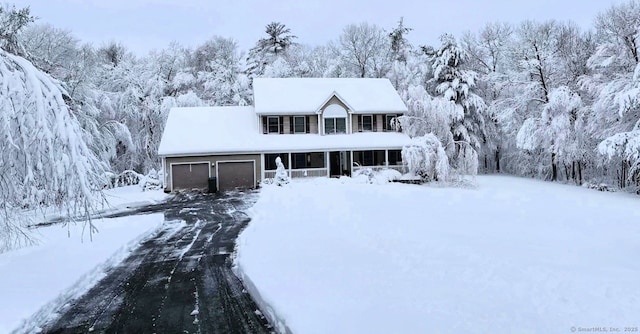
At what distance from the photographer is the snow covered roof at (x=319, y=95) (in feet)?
87.5

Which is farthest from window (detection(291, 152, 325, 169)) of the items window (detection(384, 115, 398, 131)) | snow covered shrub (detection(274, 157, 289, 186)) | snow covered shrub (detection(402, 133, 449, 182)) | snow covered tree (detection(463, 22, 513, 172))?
snow covered tree (detection(463, 22, 513, 172))

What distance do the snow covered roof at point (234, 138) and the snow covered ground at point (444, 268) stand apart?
11298mm

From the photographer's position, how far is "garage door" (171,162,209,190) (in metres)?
23.3

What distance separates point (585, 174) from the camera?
27.0 metres

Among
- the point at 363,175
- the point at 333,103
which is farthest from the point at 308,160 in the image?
the point at 363,175

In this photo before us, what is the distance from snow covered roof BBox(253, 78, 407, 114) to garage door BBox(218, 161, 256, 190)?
3793mm

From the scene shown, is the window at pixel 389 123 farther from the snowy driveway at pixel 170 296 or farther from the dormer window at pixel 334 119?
the snowy driveway at pixel 170 296

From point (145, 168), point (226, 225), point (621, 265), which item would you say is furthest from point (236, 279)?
point (145, 168)

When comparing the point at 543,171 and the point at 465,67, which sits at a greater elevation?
the point at 465,67

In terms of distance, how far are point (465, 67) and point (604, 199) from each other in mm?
17039

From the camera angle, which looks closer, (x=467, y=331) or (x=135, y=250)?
(x=467, y=331)

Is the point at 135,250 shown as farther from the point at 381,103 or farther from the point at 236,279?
the point at 381,103

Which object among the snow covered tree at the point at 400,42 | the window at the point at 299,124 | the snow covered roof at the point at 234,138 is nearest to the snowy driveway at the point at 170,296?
the snow covered roof at the point at 234,138

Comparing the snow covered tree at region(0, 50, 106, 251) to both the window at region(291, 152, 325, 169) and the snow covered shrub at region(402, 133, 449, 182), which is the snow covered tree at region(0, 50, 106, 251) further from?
the window at region(291, 152, 325, 169)
